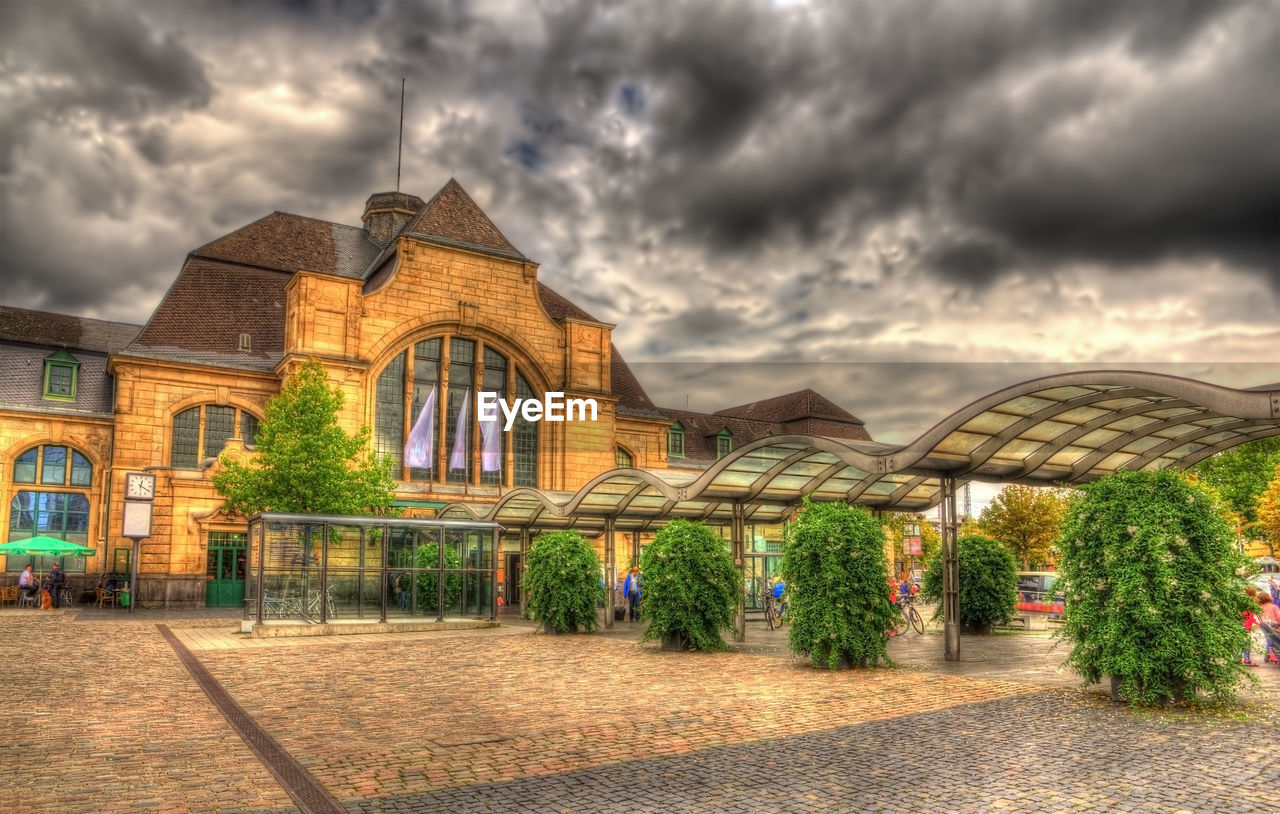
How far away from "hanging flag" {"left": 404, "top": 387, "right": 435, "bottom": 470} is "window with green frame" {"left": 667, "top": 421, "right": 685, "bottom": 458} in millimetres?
16741

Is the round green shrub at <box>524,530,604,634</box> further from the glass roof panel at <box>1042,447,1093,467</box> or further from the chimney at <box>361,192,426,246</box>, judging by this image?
the chimney at <box>361,192,426,246</box>

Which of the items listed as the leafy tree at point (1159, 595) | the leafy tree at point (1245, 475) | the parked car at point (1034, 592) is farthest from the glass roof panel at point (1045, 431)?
the leafy tree at point (1245, 475)

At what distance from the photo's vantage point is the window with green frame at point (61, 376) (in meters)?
37.0

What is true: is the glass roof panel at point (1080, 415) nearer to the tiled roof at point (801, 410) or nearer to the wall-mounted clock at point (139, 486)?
the wall-mounted clock at point (139, 486)

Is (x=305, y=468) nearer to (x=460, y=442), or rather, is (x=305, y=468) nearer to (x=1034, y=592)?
(x=460, y=442)

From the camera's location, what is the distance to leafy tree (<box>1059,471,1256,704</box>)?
9.95 m

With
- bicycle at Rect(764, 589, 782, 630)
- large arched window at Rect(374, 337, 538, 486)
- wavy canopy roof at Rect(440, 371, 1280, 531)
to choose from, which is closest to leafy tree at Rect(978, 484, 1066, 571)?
large arched window at Rect(374, 337, 538, 486)

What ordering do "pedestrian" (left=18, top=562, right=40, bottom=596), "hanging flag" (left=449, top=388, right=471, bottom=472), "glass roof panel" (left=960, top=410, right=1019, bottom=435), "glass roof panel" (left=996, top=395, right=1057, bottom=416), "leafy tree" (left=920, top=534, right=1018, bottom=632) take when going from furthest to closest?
1. "hanging flag" (left=449, top=388, right=471, bottom=472)
2. "pedestrian" (left=18, top=562, right=40, bottom=596)
3. "leafy tree" (left=920, top=534, right=1018, bottom=632)
4. "glass roof panel" (left=960, top=410, right=1019, bottom=435)
5. "glass roof panel" (left=996, top=395, right=1057, bottom=416)

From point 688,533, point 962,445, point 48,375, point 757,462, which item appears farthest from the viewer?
point 48,375

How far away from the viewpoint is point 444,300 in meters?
39.0

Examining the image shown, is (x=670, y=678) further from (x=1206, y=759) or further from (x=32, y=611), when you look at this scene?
(x=32, y=611)

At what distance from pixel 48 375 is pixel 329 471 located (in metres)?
16.4

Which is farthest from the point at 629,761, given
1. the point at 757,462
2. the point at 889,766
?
the point at 757,462

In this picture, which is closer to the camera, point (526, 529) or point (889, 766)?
point (889, 766)
